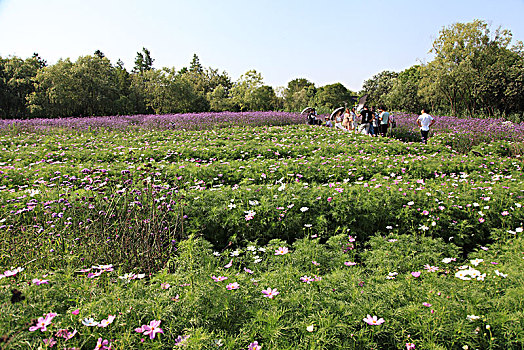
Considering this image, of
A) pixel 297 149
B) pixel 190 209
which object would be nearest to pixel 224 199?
pixel 190 209

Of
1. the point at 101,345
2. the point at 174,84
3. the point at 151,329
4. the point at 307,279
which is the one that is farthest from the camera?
the point at 174,84

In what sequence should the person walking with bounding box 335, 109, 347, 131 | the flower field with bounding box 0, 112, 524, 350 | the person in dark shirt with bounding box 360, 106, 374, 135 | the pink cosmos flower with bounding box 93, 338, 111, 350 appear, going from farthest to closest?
the person walking with bounding box 335, 109, 347, 131, the person in dark shirt with bounding box 360, 106, 374, 135, the flower field with bounding box 0, 112, 524, 350, the pink cosmos flower with bounding box 93, 338, 111, 350

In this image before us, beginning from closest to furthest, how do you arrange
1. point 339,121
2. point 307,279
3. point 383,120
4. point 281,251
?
point 307,279, point 281,251, point 383,120, point 339,121

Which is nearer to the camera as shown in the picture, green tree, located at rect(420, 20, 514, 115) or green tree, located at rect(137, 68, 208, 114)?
green tree, located at rect(420, 20, 514, 115)

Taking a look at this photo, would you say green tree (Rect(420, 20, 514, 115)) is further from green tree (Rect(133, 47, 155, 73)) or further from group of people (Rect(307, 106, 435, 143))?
green tree (Rect(133, 47, 155, 73))

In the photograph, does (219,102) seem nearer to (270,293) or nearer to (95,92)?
(95,92)

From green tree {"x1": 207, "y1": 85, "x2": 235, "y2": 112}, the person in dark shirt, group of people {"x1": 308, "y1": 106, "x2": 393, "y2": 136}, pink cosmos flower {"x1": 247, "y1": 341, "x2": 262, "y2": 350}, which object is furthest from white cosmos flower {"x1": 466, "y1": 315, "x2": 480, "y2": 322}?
green tree {"x1": 207, "y1": 85, "x2": 235, "y2": 112}

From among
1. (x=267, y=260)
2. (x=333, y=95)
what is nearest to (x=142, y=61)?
(x=333, y=95)

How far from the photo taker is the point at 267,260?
128 inches

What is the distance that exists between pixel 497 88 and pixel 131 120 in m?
26.8

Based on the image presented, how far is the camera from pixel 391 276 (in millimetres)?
2734

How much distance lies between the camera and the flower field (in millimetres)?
1991

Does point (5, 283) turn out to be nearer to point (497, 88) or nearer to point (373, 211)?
point (373, 211)

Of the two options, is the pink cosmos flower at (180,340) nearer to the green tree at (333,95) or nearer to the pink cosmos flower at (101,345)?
the pink cosmos flower at (101,345)
